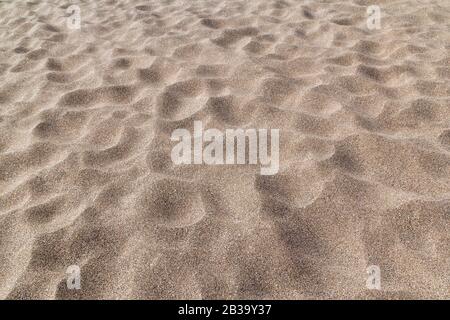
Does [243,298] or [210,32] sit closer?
[243,298]

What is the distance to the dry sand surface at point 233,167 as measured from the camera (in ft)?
4.65

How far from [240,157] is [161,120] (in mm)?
567

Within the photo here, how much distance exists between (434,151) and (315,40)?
1.54 m

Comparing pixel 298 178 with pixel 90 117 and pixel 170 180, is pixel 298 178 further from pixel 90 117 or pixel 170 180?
pixel 90 117

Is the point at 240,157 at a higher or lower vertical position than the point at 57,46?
lower

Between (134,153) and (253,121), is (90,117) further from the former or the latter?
(253,121)

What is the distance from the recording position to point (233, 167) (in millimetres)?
1898

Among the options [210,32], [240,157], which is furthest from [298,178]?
[210,32]

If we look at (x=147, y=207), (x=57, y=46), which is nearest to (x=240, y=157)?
(x=147, y=207)

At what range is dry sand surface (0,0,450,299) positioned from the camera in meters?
1.42

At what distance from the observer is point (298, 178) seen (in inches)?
70.2
